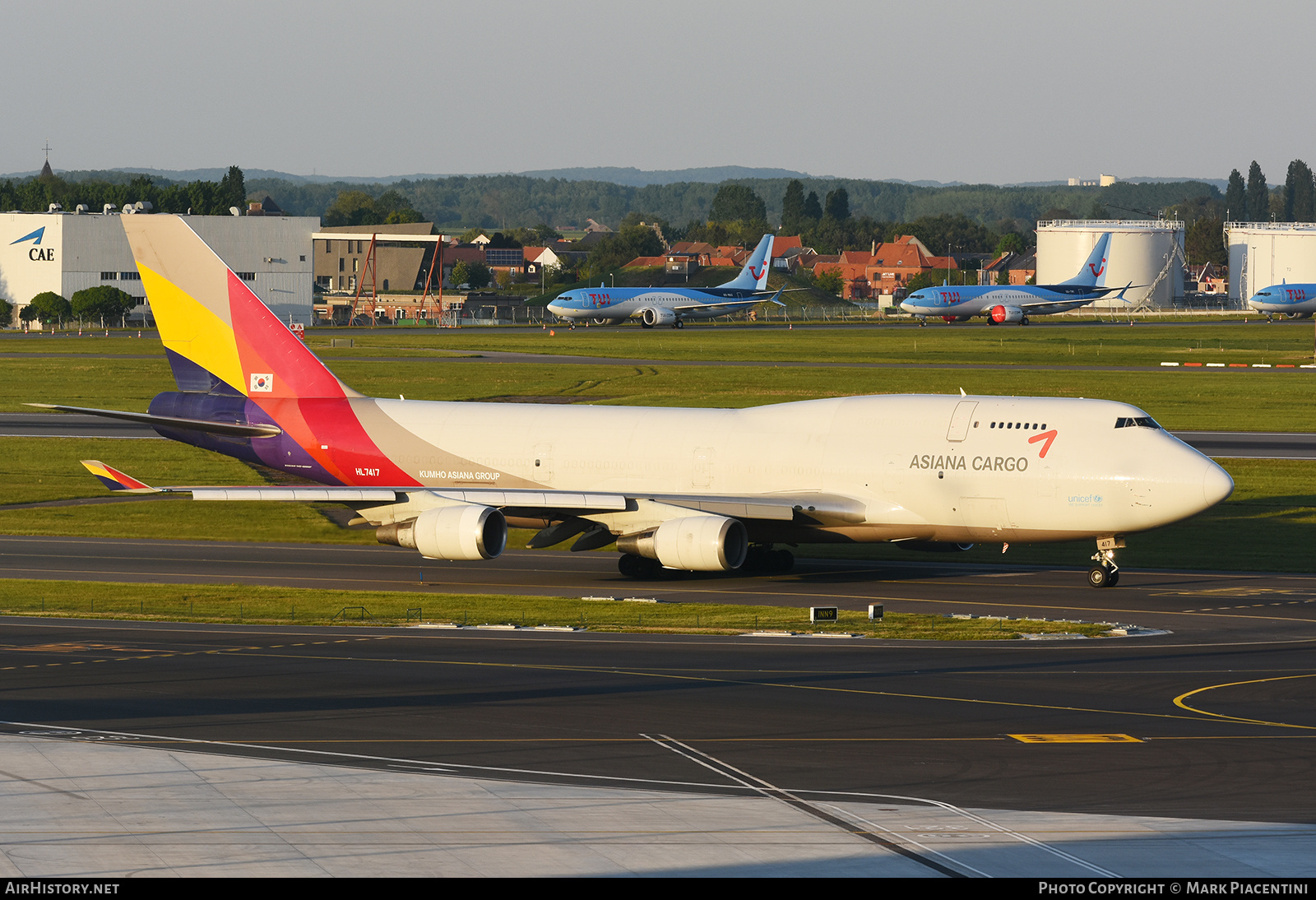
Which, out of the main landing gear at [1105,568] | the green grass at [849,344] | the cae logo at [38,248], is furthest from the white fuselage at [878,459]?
the cae logo at [38,248]

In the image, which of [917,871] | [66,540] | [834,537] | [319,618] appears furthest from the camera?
[66,540]

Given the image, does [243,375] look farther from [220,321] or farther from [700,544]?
[700,544]

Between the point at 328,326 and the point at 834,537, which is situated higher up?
the point at 328,326

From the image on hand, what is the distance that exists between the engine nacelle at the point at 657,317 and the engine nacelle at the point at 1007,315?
39.1 meters

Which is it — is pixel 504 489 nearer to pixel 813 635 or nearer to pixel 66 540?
pixel 813 635

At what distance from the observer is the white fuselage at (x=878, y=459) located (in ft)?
141

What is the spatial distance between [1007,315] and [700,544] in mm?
144041

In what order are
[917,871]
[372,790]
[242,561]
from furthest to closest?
[242,561] → [372,790] → [917,871]

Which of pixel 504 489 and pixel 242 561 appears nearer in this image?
pixel 504 489

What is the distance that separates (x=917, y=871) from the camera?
18.2 m

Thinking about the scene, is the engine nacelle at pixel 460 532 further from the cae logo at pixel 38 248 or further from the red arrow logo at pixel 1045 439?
the cae logo at pixel 38 248

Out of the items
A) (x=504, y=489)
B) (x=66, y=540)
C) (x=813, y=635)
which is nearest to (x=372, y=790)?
(x=813, y=635)

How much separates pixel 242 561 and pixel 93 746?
2617 centimetres

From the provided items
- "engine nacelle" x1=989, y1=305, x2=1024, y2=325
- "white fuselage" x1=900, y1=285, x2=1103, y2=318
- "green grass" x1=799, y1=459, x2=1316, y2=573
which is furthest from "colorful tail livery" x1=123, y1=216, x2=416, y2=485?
"white fuselage" x1=900, y1=285, x2=1103, y2=318
